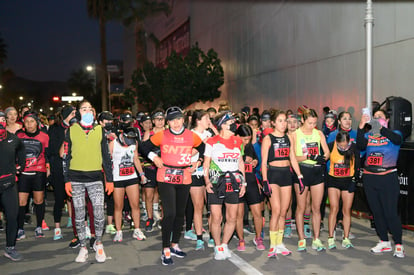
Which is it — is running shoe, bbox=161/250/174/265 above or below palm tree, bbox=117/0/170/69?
below

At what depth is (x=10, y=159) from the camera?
7383mm

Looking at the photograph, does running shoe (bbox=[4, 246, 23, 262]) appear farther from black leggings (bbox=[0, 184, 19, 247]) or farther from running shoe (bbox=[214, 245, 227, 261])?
running shoe (bbox=[214, 245, 227, 261])

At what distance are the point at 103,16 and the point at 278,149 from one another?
121ft

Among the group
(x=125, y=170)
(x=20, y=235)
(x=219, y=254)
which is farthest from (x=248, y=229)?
(x=20, y=235)

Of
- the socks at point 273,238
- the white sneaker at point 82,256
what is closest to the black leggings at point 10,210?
the white sneaker at point 82,256

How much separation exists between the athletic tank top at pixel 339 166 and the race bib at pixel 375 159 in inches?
12.1

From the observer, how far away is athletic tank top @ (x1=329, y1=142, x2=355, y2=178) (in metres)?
7.73

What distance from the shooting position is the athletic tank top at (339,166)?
304 inches

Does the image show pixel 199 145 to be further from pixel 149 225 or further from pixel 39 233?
pixel 39 233

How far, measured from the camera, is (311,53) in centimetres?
1798

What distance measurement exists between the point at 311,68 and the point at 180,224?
12028 millimetres

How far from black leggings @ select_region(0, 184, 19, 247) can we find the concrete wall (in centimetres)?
984

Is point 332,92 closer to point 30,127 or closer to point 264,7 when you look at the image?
point 264,7

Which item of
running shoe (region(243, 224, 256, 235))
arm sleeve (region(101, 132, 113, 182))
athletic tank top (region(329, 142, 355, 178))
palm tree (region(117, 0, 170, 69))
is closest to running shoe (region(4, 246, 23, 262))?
arm sleeve (region(101, 132, 113, 182))
